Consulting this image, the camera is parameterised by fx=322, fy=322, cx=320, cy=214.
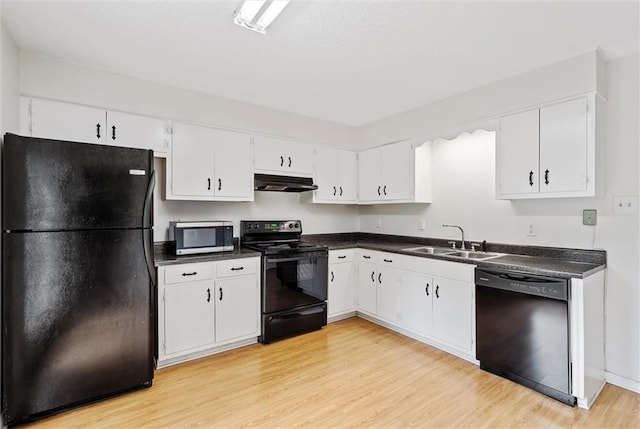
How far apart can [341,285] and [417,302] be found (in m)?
0.95

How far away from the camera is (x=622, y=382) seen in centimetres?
243

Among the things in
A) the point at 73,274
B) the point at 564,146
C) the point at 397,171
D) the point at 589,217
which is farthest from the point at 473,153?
the point at 73,274

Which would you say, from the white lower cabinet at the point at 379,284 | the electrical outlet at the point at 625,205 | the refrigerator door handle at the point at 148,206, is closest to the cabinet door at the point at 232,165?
the refrigerator door handle at the point at 148,206

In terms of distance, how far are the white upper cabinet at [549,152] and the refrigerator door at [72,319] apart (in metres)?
3.04

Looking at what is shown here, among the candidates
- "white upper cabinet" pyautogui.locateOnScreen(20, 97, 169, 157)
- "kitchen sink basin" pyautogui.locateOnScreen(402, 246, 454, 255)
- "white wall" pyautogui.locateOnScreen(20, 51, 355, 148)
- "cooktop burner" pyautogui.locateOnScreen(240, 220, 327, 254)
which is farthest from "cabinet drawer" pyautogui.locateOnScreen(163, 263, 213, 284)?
"kitchen sink basin" pyautogui.locateOnScreen(402, 246, 454, 255)

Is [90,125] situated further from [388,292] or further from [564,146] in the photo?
[564,146]

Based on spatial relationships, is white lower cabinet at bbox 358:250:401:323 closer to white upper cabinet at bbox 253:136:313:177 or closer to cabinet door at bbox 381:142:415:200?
cabinet door at bbox 381:142:415:200

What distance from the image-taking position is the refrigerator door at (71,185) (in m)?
1.95

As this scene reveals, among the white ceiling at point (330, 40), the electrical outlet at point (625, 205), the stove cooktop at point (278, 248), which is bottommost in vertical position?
the stove cooktop at point (278, 248)

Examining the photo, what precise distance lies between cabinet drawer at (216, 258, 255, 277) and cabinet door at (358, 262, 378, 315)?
53.4 inches

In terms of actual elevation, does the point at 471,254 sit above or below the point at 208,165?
below

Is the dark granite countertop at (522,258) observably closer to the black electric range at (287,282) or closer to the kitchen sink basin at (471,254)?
the kitchen sink basin at (471,254)

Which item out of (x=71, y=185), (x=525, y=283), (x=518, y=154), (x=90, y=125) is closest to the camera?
(x=71, y=185)

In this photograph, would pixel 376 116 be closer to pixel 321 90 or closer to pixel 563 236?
pixel 321 90
